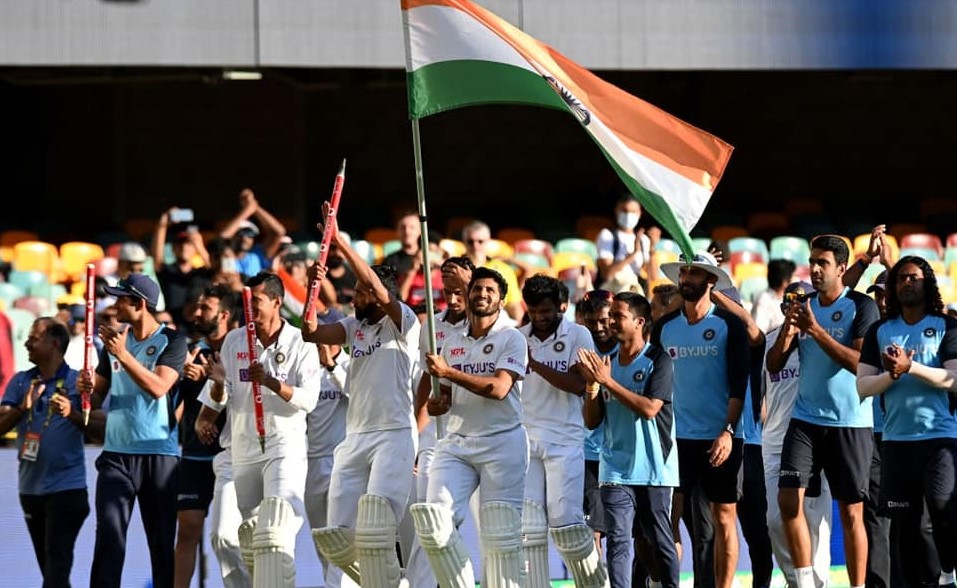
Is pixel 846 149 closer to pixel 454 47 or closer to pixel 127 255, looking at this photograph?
pixel 127 255

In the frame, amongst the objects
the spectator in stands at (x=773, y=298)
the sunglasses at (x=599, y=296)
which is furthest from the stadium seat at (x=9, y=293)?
the spectator in stands at (x=773, y=298)

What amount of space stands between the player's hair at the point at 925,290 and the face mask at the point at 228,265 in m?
5.78

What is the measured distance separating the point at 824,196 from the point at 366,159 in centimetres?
585

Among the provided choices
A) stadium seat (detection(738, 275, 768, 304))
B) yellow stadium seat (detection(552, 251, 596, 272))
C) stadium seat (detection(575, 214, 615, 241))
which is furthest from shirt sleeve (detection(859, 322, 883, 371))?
stadium seat (detection(575, 214, 615, 241))

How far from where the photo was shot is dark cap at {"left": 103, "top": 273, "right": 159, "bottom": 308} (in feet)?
37.0

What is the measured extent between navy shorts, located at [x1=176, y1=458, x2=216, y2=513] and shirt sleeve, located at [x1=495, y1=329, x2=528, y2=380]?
263cm

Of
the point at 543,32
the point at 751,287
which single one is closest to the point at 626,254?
the point at 751,287

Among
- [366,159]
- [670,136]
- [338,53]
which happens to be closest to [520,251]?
[338,53]

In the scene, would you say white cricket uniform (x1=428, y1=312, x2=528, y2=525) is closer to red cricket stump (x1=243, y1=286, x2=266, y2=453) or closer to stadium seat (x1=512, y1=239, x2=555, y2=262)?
red cricket stump (x1=243, y1=286, x2=266, y2=453)

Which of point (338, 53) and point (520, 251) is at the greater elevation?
point (338, 53)

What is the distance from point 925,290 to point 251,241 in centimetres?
676

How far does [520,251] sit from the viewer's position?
17750mm

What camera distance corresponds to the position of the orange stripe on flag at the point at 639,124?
10547 millimetres

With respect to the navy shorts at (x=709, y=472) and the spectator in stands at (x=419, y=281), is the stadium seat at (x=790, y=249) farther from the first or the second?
the navy shorts at (x=709, y=472)
